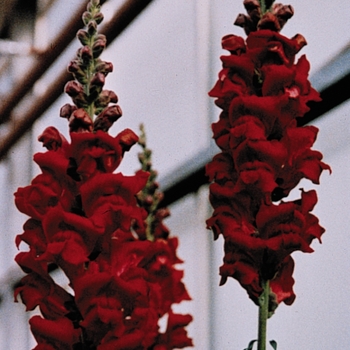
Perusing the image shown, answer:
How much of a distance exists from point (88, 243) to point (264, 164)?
11.5 inches

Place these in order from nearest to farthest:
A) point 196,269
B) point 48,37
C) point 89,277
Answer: point 89,277 → point 196,269 → point 48,37

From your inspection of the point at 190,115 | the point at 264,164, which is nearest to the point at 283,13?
the point at 264,164

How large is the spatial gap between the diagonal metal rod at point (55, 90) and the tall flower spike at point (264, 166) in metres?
2.10

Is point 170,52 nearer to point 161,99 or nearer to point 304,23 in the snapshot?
point 161,99

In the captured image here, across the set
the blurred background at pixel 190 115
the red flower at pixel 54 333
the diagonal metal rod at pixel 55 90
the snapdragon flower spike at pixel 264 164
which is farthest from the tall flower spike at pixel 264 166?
the diagonal metal rod at pixel 55 90

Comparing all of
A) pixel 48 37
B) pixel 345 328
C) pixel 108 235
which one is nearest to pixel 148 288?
pixel 108 235

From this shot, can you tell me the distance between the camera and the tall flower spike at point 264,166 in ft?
3.52

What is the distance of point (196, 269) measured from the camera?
284 centimetres

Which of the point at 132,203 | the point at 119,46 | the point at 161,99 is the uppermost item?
the point at 119,46

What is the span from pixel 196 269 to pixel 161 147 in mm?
587

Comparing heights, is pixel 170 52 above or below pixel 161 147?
above

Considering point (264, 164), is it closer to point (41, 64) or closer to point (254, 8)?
point (254, 8)

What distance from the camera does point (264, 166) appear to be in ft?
3.51

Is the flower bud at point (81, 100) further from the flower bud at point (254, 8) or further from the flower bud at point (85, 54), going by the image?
the flower bud at point (254, 8)
